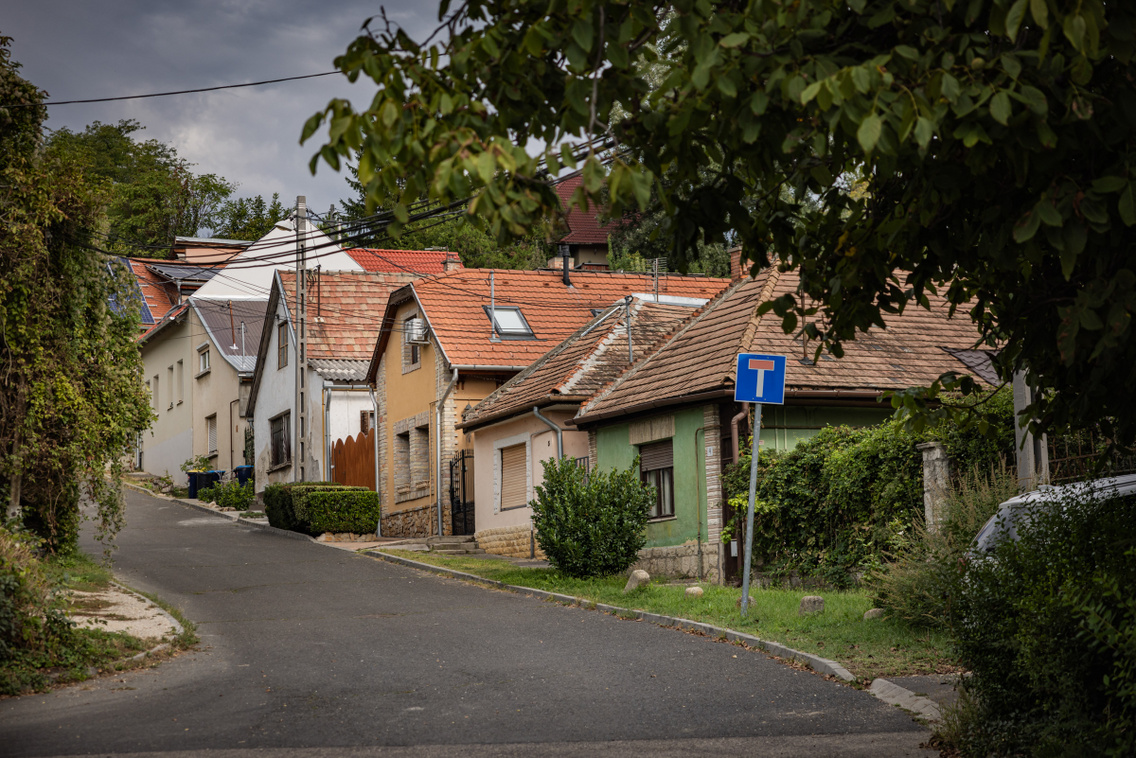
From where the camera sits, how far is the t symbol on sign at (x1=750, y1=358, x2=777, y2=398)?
13.3 m

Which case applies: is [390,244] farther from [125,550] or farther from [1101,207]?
[1101,207]

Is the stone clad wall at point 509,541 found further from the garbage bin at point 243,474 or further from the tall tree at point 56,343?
the garbage bin at point 243,474

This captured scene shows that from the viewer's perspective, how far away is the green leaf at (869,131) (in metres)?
4.16

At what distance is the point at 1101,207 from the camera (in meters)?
4.83

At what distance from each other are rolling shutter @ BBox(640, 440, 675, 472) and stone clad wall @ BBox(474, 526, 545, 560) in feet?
11.1

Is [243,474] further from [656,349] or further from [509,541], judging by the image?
[656,349]

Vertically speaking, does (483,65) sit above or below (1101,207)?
above

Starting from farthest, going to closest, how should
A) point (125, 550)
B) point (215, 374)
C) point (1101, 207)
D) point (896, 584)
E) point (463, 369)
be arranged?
point (215, 374)
point (463, 369)
point (125, 550)
point (896, 584)
point (1101, 207)

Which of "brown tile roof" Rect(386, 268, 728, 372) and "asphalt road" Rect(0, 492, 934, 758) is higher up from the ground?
"brown tile roof" Rect(386, 268, 728, 372)

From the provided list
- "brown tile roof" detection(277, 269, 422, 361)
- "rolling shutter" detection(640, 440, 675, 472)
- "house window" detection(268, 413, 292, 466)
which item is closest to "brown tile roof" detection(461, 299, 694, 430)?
"rolling shutter" detection(640, 440, 675, 472)

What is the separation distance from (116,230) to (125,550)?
3767cm

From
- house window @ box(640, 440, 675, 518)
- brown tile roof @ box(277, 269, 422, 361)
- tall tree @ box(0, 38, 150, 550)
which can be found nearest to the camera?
tall tree @ box(0, 38, 150, 550)

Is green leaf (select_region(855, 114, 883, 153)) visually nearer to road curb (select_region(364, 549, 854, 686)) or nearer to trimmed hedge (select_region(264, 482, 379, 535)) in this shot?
road curb (select_region(364, 549, 854, 686))

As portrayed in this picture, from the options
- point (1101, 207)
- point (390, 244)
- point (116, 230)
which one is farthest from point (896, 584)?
point (116, 230)
